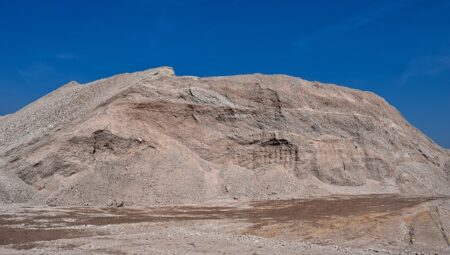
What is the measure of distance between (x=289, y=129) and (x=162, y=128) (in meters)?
8.97

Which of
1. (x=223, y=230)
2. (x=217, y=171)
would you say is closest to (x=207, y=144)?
(x=217, y=171)

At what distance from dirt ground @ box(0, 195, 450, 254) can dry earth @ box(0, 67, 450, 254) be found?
2.7 inches

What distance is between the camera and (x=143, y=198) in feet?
79.0

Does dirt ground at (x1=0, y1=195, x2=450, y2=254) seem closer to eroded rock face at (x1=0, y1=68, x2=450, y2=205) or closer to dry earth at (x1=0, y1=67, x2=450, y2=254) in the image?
dry earth at (x1=0, y1=67, x2=450, y2=254)

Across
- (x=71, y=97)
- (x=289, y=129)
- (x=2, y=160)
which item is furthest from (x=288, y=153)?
(x=2, y=160)

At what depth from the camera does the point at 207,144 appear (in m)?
30.4

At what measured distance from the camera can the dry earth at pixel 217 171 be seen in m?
14.3

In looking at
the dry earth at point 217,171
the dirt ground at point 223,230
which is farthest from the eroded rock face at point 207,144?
the dirt ground at point 223,230

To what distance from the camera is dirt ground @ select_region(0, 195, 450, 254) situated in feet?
40.4

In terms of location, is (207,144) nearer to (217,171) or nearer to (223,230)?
(217,171)

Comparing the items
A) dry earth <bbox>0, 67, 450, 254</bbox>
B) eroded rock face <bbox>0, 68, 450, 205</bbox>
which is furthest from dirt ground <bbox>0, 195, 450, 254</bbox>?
eroded rock face <bbox>0, 68, 450, 205</bbox>

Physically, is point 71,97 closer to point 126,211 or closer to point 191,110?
point 191,110

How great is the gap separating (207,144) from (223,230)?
48.9ft

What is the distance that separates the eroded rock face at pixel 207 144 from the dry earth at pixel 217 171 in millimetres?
89
